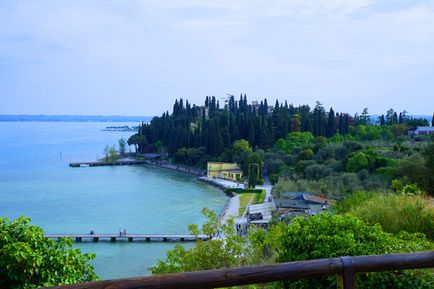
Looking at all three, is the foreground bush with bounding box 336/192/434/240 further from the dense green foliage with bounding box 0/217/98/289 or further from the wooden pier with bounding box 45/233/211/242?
the wooden pier with bounding box 45/233/211/242

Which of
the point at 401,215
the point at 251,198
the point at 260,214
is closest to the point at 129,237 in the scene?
the point at 260,214

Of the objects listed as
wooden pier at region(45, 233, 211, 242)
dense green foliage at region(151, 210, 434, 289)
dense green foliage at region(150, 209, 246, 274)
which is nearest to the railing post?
dense green foliage at region(151, 210, 434, 289)

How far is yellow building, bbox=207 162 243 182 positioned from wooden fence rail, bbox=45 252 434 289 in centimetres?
3542

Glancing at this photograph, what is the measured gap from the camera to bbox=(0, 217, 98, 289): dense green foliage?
10.0 feet

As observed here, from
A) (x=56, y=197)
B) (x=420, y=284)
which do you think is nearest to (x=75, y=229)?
(x=56, y=197)

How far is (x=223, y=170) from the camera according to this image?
37844 mm

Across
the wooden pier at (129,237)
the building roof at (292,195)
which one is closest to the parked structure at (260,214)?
the building roof at (292,195)

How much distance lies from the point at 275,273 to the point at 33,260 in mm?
2475

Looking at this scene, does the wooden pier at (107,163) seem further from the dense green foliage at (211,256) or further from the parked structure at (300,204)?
the dense green foliage at (211,256)

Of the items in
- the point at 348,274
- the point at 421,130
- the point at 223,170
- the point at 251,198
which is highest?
the point at 421,130

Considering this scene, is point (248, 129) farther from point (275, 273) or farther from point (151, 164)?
point (275, 273)

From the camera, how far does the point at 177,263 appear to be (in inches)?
235

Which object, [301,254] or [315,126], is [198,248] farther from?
[315,126]

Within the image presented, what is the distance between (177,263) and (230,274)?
507 cm
